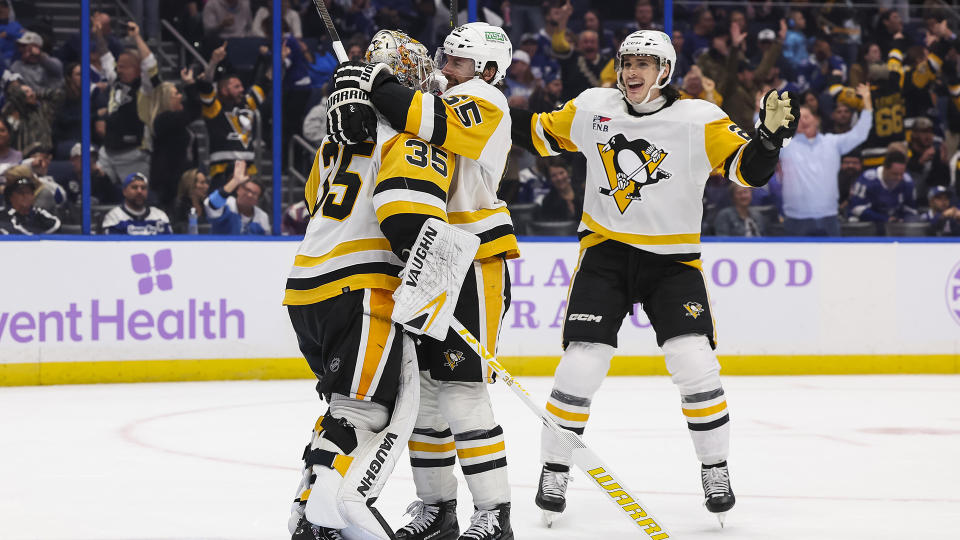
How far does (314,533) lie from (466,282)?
2.03 ft

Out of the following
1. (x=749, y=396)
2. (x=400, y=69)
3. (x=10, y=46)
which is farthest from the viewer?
(x=10, y=46)

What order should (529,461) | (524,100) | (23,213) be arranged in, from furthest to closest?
(524,100)
(23,213)
(529,461)

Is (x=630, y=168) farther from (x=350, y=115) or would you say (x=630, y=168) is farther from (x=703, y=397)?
(x=350, y=115)

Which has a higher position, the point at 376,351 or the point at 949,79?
the point at 949,79

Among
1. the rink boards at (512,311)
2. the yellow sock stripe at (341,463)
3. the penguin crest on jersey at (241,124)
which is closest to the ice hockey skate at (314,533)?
the yellow sock stripe at (341,463)

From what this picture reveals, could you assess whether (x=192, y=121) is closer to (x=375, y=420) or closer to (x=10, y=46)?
(x=10, y=46)

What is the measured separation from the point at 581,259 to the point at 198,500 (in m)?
1.20

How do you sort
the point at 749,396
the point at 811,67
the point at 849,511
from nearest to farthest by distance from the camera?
the point at 849,511 → the point at 749,396 → the point at 811,67

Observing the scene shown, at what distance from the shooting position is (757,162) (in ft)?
10.2

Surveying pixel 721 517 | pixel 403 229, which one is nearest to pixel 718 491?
pixel 721 517

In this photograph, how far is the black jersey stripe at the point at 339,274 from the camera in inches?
101

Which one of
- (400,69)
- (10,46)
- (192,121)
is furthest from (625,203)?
(10,46)

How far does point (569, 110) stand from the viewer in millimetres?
3395

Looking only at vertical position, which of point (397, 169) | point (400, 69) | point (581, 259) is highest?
point (400, 69)
